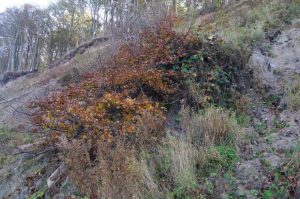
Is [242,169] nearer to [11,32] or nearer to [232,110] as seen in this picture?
[232,110]

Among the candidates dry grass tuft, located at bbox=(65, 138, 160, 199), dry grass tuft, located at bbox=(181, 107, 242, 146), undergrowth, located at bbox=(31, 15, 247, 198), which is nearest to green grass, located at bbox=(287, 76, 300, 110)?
undergrowth, located at bbox=(31, 15, 247, 198)

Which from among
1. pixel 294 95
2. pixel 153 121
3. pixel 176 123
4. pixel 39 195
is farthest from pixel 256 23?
pixel 39 195

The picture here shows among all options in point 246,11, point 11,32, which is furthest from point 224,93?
point 11,32

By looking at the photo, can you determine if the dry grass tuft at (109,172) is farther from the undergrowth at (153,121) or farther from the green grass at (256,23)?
the green grass at (256,23)

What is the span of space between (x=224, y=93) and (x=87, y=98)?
304cm

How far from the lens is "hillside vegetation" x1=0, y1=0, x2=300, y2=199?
13.8 ft

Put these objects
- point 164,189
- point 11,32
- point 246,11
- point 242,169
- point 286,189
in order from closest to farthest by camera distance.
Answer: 1. point 286,189
2. point 164,189
3. point 242,169
4. point 246,11
5. point 11,32

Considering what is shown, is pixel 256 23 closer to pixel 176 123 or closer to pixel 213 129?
pixel 176 123

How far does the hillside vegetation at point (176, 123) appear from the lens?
13.8 ft

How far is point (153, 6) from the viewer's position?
9680 millimetres

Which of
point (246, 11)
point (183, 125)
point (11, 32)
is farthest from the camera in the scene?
point (11, 32)

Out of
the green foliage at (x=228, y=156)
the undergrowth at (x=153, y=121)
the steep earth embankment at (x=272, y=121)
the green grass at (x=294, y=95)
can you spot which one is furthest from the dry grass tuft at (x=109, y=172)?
the green grass at (x=294, y=95)

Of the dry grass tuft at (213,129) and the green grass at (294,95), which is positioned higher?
the green grass at (294,95)

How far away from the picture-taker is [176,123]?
623 cm
